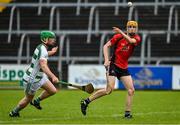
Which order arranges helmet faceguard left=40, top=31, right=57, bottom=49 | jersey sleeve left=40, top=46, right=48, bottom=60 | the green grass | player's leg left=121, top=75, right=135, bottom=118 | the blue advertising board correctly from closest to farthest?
the green grass, jersey sleeve left=40, top=46, right=48, bottom=60, player's leg left=121, top=75, right=135, bottom=118, helmet faceguard left=40, top=31, right=57, bottom=49, the blue advertising board

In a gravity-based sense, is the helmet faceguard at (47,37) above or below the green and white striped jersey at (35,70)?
above

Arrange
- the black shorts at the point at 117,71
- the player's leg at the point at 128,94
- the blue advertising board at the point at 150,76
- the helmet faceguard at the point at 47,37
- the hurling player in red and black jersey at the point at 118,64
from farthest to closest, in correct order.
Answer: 1. the blue advertising board at the point at 150,76
2. the black shorts at the point at 117,71
3. the hurling player in red and black jersey at the point at 118,64
4. the helmet faceguard at the point at 47,37
5. the player's leg at the point at 128,94

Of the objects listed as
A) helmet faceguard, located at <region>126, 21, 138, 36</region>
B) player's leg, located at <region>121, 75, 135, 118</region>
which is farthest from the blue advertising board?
helmet faceguard, located at <region>126, 21, 138, 36</region>

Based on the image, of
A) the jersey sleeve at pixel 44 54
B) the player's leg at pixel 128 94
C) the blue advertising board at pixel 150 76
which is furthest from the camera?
the blue advertising board at pixel 150 76

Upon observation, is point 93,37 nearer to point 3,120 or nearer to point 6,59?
point 6,59

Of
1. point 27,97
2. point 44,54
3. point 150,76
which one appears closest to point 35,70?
point 44,54

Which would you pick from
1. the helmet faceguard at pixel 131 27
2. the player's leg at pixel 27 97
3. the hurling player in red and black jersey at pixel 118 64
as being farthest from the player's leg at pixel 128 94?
the player's leg at pixel 27 97

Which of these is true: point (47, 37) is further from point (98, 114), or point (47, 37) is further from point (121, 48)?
point (98, 114)

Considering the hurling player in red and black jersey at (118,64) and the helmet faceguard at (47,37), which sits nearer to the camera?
the helmet faceguard at (47,37)

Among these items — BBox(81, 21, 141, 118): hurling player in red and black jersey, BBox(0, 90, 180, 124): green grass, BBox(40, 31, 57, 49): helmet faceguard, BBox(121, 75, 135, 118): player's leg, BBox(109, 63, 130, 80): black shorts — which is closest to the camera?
BBox(0, 90, 180, 124): green grass

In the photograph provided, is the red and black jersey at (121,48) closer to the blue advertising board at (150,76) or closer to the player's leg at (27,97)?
the player's leg at (27,97)

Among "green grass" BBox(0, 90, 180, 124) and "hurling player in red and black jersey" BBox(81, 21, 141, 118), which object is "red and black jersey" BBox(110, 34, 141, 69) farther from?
"green grass" BBox(0, 90, 180, 124)

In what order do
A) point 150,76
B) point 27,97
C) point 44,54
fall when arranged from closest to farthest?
point 44,54, point 27,97, point 150,76

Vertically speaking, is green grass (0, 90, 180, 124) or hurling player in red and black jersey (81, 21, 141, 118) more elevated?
hurling player in red and black jersey (81, 21, 141, 118)
